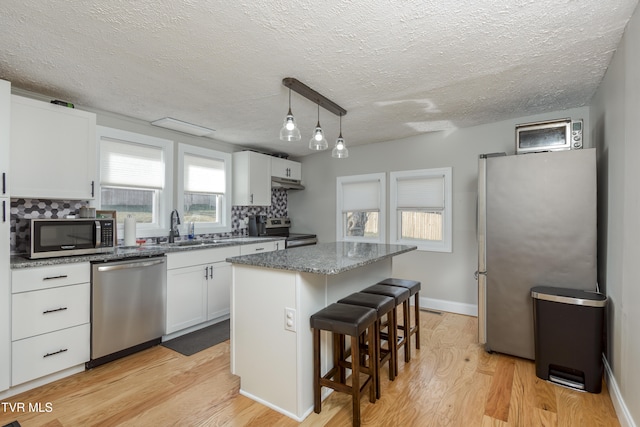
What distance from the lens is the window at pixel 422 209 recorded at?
159 inches

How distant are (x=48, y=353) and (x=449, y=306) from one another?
400 cm

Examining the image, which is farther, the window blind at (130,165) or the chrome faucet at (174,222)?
the chrome faucet at (174,222)

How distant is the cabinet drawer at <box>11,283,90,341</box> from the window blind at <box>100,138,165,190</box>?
4.10 feet

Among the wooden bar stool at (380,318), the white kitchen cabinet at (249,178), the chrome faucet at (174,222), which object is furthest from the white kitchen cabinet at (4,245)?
the white kitchen cabinet at (249,178)

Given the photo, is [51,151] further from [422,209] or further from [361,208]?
[422,209]

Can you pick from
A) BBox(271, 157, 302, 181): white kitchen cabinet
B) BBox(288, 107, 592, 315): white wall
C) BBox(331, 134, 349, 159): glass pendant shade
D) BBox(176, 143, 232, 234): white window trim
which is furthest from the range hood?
BBox(331, 134, 349, 159): glass pendant shade

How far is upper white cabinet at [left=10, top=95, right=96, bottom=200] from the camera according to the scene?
7.84ft

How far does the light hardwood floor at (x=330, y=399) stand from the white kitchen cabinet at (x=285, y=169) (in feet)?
9.59

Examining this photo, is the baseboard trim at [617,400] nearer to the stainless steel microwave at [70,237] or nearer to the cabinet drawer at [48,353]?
the cabinet drawer at [48,353]

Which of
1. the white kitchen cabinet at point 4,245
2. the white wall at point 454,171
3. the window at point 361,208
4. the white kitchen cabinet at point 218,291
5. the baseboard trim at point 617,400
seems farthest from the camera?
the window at point 361,208

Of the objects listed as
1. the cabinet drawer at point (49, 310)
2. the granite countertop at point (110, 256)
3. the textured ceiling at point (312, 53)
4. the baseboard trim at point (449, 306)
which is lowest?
the baseboard trim at point (449, 306)

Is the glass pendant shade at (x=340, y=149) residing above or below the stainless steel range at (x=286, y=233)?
above

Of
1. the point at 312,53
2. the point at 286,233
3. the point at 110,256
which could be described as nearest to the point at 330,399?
the point at 110,256

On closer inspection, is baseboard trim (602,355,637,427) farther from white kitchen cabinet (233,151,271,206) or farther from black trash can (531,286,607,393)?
A: white kitchen cabinet (233,151,271,206)
